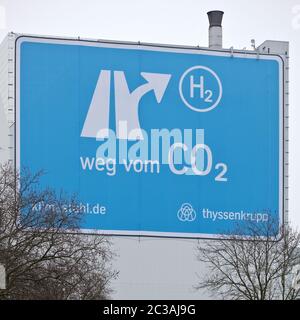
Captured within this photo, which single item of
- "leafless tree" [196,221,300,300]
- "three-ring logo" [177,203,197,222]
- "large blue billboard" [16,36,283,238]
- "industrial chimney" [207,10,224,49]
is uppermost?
"industrial chimney" [207,10,224,49]

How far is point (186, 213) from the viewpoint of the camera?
2670 inches

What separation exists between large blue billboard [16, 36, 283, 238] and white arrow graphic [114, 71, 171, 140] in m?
0.06

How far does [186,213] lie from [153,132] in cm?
526

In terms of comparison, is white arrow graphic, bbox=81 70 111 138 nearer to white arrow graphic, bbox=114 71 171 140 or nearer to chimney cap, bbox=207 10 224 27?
white arrow graphic, bbox=114 71 171 140

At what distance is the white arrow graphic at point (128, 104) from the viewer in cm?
6775

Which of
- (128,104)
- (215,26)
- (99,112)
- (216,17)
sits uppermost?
(216,17)

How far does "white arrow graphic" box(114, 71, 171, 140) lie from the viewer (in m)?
67.8

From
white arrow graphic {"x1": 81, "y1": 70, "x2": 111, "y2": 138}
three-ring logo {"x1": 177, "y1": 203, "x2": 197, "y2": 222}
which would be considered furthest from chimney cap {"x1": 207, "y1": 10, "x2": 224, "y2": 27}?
three-ring logo {"x1": 177, "y1": 203, "x2": 197, "y2": 222}

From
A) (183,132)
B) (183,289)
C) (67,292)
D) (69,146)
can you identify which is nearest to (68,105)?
(69,146)

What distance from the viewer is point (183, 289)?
67.0m

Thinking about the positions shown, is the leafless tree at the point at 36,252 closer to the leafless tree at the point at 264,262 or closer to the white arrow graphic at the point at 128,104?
the leafless tree at the point at 264,262

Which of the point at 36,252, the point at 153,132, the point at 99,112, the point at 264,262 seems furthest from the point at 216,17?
the point at 36,252

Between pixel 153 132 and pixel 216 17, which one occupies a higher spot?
pixel 216 17

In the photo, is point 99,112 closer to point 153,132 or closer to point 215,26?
point 153,132
